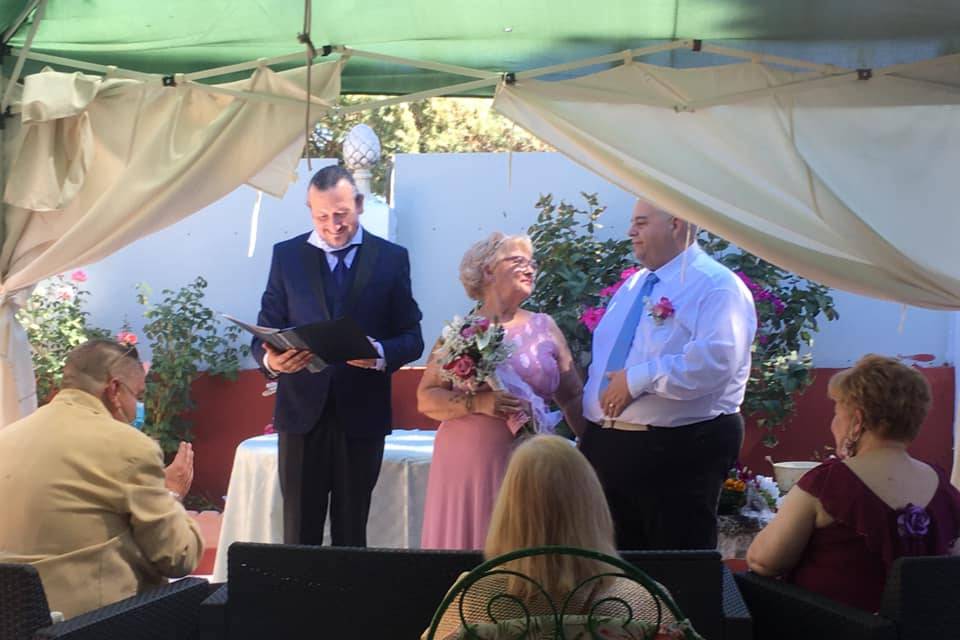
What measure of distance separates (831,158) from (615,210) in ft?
12.4

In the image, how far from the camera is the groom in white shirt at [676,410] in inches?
151

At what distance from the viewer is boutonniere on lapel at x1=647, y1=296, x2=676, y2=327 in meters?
3.95

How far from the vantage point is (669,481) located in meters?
3.87

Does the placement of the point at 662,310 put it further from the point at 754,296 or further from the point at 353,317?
the point at 754,296

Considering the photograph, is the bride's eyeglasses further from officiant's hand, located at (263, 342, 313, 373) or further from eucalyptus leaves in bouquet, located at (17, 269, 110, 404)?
eucalyptus leaves in bouquet, located at (17, 269, 110, 404)

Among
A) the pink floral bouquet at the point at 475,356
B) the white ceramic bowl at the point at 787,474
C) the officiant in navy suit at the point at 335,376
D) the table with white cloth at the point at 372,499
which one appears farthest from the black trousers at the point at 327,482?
the white ceramic bowl at the point at 787,474

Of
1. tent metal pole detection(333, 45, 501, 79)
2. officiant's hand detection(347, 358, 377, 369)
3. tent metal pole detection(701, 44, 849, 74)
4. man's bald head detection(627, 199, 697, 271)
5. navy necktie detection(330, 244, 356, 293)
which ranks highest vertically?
tent metal pole detection(701, 44, 849, 74)

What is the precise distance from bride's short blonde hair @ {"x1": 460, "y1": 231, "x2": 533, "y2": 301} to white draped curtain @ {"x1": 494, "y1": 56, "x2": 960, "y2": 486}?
0.58 meters

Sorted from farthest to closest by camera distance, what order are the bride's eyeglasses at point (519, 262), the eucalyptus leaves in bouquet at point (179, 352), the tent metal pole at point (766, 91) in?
the eucalyptus leaves in bouquet at point (179, 352)
the bride's eyeglasses at point (519, 262)
the tent metal pole at point (766, 91)

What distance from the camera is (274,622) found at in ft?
9.25

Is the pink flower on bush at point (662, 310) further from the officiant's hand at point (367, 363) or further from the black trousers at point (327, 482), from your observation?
the black trousers at point (327, 482)

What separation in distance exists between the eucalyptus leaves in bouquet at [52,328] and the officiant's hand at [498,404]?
15.5ft

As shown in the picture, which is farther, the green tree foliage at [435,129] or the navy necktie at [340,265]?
the green tree foliage at [435,129]

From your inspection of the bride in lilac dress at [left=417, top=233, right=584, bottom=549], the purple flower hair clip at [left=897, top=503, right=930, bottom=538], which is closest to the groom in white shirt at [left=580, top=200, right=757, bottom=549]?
the bride in lilac dress at [left=417, top=233, right=584, bottom=549]
